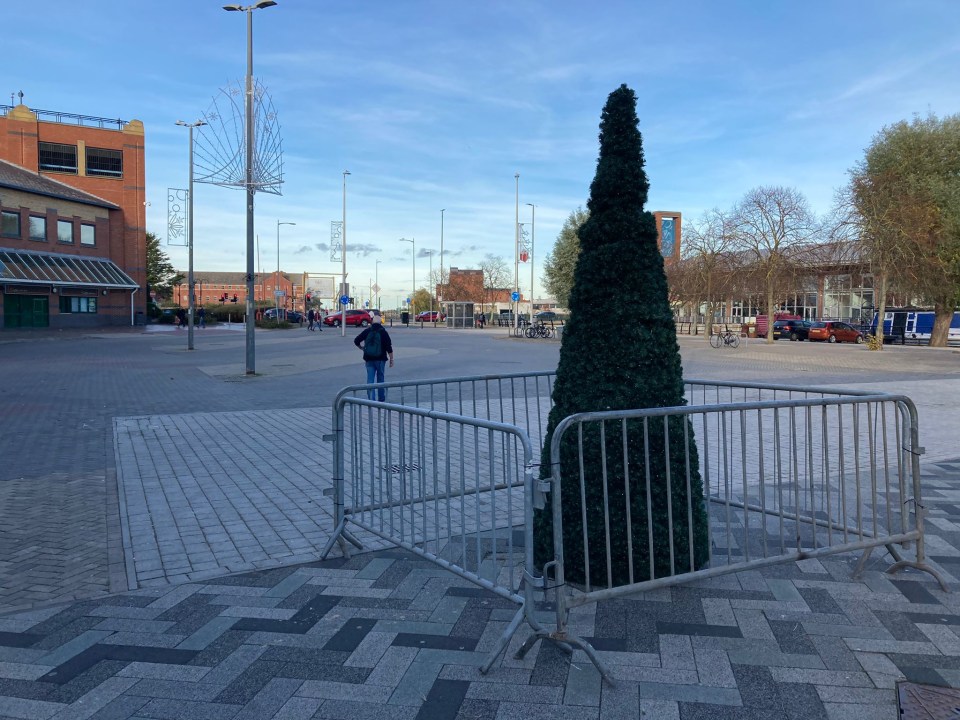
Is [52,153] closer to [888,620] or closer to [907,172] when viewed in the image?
[907,172]

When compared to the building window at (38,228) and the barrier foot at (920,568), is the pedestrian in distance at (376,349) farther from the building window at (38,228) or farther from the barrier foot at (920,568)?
the building window at (38,228)

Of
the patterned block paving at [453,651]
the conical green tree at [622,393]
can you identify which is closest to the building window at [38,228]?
the patterned block paving at [453,651]

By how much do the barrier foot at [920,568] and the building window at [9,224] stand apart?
5014 cm

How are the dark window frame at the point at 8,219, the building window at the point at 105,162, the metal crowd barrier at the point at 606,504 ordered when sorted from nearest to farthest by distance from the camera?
1. the metal crowd barrier at the point at 606,504
2. the dark window frame at the point at 8,219
3. the building window at the point at 105,162

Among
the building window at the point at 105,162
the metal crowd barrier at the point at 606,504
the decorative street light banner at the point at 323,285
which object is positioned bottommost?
the metal crowd barrier at the point at 606,504

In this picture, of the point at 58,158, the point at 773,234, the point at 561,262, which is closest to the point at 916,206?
the point at 773,234

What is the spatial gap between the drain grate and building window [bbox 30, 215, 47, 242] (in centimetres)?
5231

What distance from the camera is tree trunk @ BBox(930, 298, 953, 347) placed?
37.3 metres

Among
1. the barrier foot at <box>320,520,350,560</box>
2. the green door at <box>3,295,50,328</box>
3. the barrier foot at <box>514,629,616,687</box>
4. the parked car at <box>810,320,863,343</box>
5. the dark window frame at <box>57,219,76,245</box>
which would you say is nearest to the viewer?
the barrier foot at <box>514,629,616,687</box>

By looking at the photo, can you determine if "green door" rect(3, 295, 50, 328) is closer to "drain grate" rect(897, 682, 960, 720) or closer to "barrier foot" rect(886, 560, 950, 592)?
"barrier foot" rect(886, 560, 950, 592)

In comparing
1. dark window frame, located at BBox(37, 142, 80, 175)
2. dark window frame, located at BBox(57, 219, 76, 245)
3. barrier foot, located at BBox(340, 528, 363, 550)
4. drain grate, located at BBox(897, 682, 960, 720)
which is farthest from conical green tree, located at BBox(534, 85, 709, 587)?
dark window frame, located at BBox(37, 142, 80, 175)

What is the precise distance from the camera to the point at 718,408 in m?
3.93

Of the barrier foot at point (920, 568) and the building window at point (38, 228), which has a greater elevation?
the building window at point (38, 228)

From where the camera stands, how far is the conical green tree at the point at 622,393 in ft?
12.7
